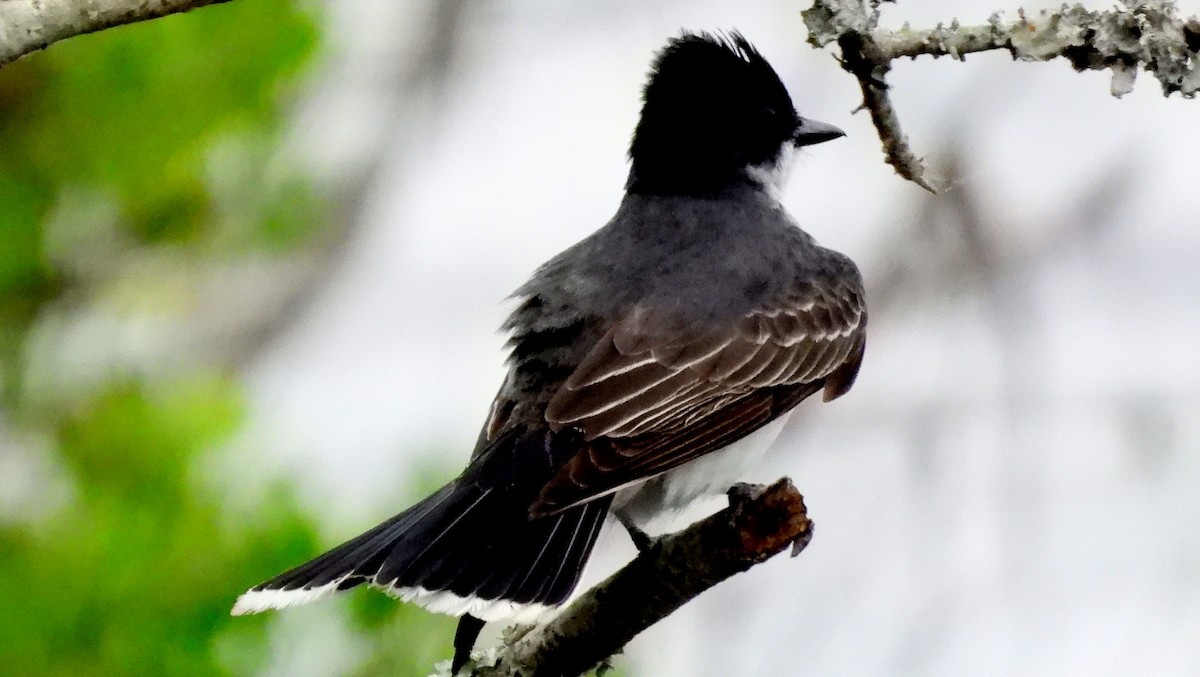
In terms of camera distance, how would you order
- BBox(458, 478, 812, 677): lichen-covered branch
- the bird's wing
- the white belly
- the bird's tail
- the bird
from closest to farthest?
BBox(458, 478, 812, 677): lichen-covered branch
the bird's tail
the bird
the bird's wing
the white belly

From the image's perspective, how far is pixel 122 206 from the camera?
4641 mm

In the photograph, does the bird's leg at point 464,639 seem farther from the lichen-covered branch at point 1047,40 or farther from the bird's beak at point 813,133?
the bird's beak at point 813,133

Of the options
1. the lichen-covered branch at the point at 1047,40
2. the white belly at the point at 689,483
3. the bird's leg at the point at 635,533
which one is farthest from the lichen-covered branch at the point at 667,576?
the lichen-covered branch at the point at 1047,40

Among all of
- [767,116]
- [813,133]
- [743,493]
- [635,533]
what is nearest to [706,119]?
[767,116]

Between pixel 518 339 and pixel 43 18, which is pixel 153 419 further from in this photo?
pixel 43 18

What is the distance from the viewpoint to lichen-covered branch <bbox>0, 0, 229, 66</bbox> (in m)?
2.16

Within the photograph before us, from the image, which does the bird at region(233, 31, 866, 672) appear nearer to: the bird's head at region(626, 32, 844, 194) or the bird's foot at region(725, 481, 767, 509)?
the bird's head at region(626, 32, 844, 194)

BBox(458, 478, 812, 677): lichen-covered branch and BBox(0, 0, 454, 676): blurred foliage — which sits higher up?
BBox(0, 0, 454, 676): blurred foliage

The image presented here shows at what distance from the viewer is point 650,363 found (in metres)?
3.79

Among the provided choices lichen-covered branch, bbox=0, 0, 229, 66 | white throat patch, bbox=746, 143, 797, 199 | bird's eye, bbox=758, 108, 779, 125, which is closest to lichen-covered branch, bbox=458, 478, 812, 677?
lichen-covered branch, bbox=0, 0, 229, 66

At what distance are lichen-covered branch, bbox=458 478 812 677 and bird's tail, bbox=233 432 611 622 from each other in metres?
0.13

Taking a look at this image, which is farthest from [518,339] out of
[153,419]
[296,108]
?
[296,108]

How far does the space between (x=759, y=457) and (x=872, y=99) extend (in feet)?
4.55

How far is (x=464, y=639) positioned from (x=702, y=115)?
2.26 meters
